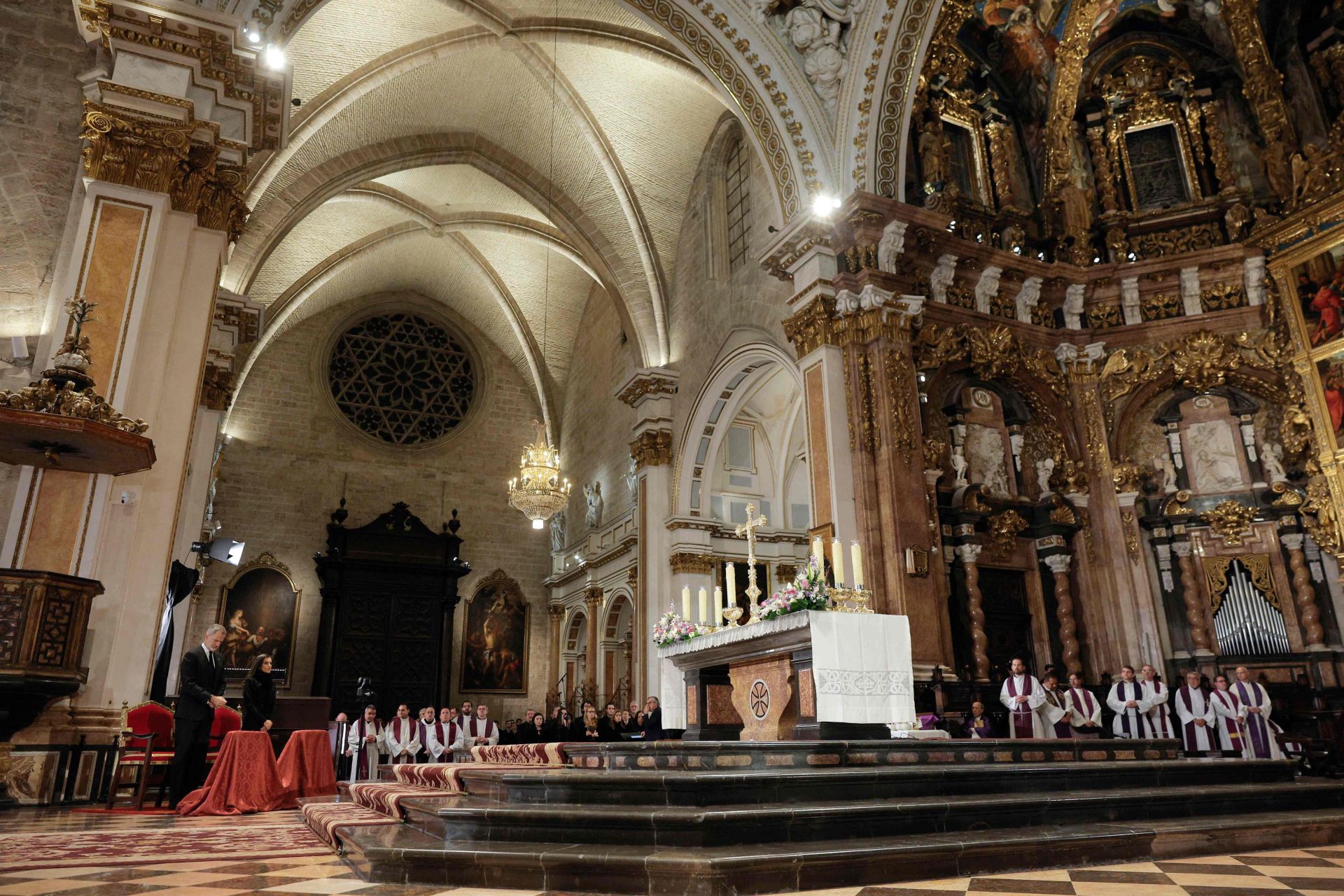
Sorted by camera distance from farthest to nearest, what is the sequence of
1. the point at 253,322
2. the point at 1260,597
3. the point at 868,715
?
the point at 253,322 < the point at 1260,597 < the point at 868,715

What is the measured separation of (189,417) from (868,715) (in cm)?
591

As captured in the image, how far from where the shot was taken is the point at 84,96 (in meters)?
7.47

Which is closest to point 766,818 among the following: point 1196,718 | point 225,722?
point 225,722

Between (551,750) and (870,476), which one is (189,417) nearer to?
(551,750)

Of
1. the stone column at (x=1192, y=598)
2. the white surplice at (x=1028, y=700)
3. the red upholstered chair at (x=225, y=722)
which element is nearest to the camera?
the red upholstered chair at (x=225, y=722)

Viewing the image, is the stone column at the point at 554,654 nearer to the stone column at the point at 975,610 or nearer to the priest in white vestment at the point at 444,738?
the priest in white vestment at the point at 444,738

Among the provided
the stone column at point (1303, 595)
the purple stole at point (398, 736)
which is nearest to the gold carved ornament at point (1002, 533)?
the stone column at point (1303, 595)

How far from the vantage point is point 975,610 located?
10.4 m

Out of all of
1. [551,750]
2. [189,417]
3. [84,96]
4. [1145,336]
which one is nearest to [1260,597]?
[1145,336]

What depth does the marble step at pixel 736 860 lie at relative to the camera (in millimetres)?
3297

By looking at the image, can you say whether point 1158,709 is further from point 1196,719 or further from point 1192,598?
point 1192,598

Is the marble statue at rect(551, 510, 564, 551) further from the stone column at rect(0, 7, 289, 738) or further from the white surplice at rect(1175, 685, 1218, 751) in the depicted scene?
the white surplice at rect(1175, 685, 1218, 751)

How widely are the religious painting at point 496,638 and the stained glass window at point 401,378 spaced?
12.7 ft

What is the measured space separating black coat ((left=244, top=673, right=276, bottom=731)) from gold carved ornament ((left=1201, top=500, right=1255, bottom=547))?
427 inches
